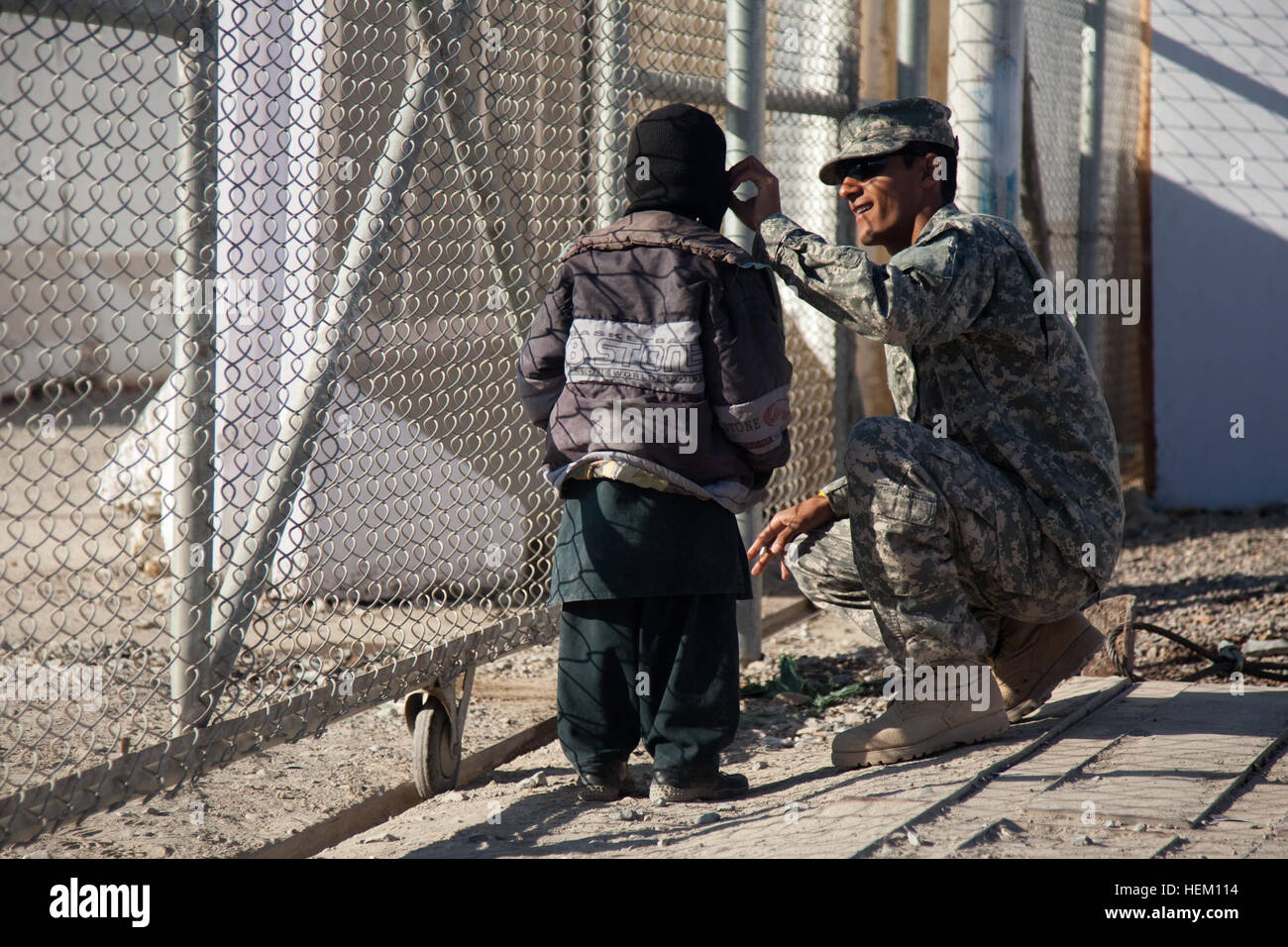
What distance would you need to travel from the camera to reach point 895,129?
10.6 ft

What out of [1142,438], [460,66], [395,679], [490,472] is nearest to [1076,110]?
[1142,438]

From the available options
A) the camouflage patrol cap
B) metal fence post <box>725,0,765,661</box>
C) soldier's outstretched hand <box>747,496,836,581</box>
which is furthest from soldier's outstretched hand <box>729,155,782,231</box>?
metal fence post <box>725,0,765,661</box>

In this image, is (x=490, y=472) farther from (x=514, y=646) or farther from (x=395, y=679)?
(x=395, y=679)

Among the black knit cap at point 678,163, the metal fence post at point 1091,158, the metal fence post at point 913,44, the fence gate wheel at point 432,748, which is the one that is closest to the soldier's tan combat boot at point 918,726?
the fence gate wheel at point 432,748

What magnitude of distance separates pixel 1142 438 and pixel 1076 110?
79.4 inches

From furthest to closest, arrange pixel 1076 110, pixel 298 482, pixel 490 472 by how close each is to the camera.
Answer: pixel 1076 110 → pixel 490 472 → pixel 298 482

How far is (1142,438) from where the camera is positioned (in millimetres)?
7824

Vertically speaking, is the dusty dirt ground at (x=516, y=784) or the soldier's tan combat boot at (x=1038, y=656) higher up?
the soldier's tan combat boot at (x=1038, y=656)

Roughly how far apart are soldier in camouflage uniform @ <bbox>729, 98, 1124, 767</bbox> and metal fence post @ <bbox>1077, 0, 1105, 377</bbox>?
13.1ft

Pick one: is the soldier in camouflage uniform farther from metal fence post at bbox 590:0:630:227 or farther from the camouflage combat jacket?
metal fence post at bbox 590:0:630:227

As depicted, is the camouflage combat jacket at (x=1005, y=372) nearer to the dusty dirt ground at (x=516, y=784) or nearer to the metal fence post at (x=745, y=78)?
the dusty dirt ground at (x=516, y=784)

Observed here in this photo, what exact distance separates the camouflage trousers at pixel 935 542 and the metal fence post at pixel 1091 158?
409 centimetres

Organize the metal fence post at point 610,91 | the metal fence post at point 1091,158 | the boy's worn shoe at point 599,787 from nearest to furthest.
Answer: the boy's worn shoe at point 599,787, the metal fence post at point 610,91, the metal fence post at point 1091,158

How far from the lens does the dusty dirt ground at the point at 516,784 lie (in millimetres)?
2830
